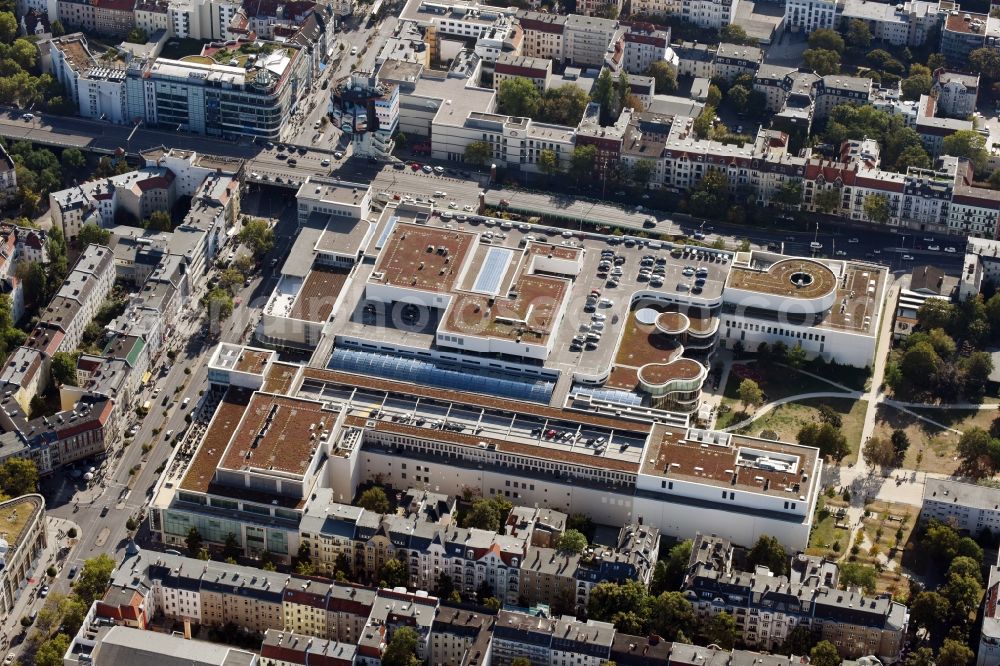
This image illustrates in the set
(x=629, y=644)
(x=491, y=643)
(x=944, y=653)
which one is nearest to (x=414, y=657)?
(x=491, y=643)

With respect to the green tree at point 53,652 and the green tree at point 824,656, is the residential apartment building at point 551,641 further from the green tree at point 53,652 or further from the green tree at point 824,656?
the green tree at point 53,652

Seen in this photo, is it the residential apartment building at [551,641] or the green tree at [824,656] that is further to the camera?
the green tree at [824,656]

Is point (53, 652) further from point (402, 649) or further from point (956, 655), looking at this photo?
point (956, 655)

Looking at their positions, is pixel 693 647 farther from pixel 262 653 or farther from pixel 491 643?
pixel 262 653

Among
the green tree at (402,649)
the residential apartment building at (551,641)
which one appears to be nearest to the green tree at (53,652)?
the green tree at (402,649)

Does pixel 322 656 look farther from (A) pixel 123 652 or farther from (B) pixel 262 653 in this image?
(A) pixel 123 652

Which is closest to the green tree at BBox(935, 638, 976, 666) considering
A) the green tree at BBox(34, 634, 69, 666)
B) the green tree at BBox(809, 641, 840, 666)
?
the green tree at BBox(809, 641, 840, 666)
